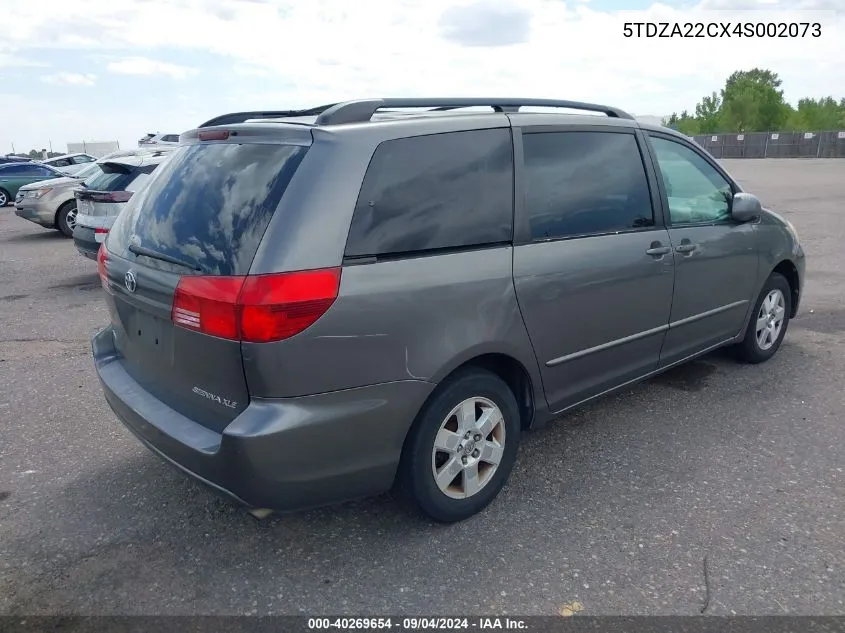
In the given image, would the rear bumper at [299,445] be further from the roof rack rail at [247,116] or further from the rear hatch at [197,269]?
the roof rack rail at [247,116]

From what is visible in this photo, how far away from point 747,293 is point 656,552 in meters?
2.49

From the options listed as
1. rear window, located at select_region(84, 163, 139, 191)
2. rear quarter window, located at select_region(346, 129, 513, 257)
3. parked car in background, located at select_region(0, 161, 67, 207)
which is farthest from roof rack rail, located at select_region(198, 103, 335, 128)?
parked car in background, located at select_region(0, 161, 67, 207)

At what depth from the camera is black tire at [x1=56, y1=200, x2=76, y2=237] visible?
1329 cm

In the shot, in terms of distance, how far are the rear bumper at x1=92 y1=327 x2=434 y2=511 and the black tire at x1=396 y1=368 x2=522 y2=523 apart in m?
0.10

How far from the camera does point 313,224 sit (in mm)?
2516

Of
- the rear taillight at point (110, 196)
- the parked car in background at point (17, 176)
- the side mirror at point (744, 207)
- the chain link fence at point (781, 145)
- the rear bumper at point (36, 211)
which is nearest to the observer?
the side mirror at point (744, 207)

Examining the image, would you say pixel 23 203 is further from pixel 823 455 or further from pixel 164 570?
pixel 823 455

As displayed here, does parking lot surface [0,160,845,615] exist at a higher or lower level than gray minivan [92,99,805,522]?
lower

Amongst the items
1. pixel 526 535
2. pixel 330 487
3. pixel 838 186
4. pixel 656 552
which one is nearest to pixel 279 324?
pixel 330 487

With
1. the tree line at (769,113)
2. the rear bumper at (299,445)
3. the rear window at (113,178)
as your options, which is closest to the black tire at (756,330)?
the rear bumper at (299,445)

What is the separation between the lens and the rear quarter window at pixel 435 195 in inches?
105

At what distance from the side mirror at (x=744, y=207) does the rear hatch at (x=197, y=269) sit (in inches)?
120

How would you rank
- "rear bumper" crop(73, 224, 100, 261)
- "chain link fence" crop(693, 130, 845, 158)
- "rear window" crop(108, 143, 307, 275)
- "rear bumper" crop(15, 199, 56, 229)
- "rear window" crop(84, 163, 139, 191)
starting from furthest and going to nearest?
1. "chain link fence" crop(693, 130, 845, 158)
2. "rear bumper" crop(15, 199, 56, 229)
3. "rear window" crop(84, 163, 139, 191)
4. "rear bumper" crop(73, 224, 100, 261)
5. "rear window" crop(108, 143, 307, 275)

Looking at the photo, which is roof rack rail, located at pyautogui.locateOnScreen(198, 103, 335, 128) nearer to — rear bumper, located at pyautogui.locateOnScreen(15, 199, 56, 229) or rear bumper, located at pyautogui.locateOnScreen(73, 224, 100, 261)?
rear bumper, located at pyautogui.locateOnScreen(73, 224, 100, 261)
